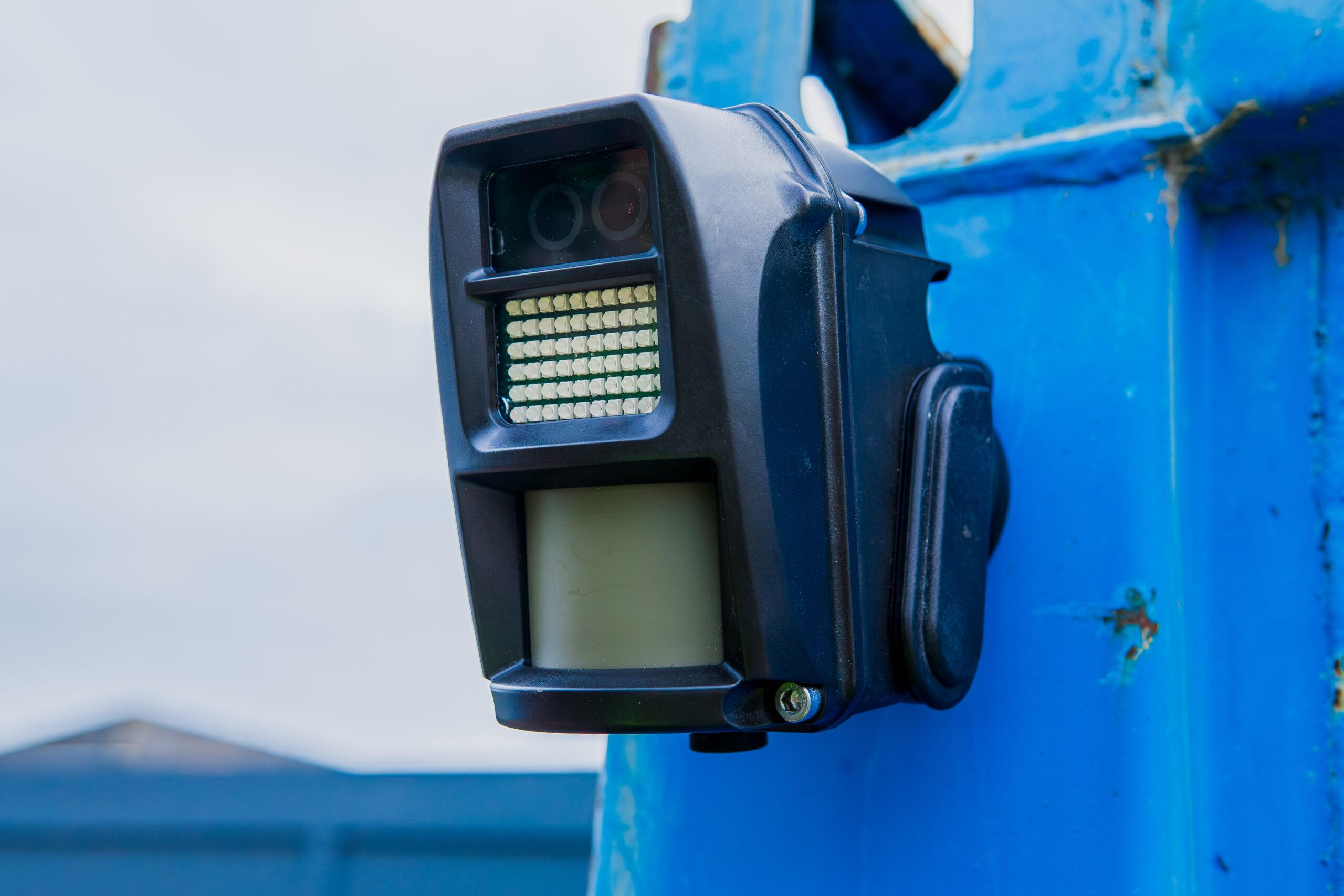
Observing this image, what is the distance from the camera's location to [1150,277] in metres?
0.80

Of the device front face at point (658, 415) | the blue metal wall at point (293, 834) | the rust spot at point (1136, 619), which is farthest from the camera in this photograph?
the blue metal wall at point (293, 834)

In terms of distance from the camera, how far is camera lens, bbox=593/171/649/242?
0.65 meters

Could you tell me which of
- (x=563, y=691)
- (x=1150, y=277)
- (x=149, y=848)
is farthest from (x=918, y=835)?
(x=149, y=848)

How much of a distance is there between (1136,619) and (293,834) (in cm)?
176

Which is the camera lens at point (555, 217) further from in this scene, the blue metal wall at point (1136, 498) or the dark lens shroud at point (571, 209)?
the blue metal wall at point (1136, 498)

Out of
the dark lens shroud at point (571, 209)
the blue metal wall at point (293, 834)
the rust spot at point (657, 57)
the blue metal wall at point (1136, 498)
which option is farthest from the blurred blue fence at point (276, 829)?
the dark lens shroud at point (571, 209)

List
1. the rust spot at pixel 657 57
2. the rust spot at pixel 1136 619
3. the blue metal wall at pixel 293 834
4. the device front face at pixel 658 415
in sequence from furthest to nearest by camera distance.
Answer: the blue metal wall at pixel 293 834
the rust spot at pixel 657 57
the rust spot at pixel 1136 619
the device front face at pixel 658 415

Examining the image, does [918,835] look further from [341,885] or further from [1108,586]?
[341,885]

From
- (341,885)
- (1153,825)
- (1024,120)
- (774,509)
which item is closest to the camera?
(774,509)

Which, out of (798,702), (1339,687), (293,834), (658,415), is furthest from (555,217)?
(293,834)

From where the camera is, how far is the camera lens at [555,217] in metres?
0.68

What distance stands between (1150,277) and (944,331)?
6.4 inches

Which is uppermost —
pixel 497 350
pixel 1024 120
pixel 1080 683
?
pixel 1024 120

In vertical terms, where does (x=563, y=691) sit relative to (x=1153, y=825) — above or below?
above
